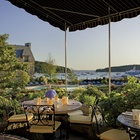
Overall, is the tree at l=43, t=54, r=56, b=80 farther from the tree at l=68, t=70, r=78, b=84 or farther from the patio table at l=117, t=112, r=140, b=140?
the patio table at l=117, t=112, r=140, b=140

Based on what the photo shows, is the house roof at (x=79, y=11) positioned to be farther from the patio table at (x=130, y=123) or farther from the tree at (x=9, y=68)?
the patio table at (x=130, y=123)

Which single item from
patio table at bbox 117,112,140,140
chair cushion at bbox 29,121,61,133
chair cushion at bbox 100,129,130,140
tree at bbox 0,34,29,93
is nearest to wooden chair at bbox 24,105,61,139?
chair cushion at bbox 29,121,61,133

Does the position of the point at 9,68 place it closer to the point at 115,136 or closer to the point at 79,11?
the point at 79,11

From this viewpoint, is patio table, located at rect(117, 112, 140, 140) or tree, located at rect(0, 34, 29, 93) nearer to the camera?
patio table, located at rect(117, 112, 140, 140)

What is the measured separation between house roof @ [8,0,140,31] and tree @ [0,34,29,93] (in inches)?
84.0

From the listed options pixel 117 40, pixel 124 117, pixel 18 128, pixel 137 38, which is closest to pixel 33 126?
pixel 18 128

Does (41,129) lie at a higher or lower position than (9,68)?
lower

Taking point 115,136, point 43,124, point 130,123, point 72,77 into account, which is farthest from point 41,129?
point 72,77

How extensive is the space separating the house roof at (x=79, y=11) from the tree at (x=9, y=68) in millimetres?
2133

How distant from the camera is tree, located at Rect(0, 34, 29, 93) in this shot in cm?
720

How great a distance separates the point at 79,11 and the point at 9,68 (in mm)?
3615

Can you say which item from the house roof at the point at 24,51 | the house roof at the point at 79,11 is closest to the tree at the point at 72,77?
the house roof at the point at 79,11

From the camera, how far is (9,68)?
737 centimetres

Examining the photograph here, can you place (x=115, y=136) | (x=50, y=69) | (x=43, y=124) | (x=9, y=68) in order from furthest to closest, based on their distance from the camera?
(x=50, y=69)
(x=9, y=68)
(x=43, y=124)
(x=115, y=136)
